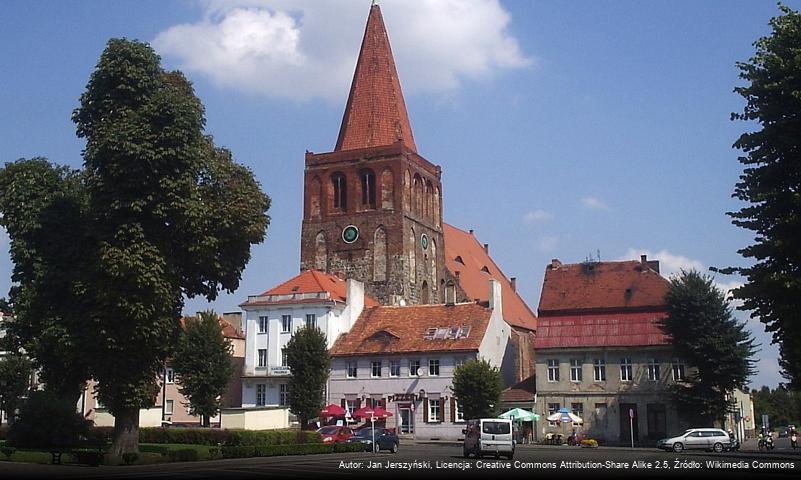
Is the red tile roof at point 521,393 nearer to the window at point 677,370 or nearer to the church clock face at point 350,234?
the window at point 677,370

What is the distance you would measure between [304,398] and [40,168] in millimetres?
24953

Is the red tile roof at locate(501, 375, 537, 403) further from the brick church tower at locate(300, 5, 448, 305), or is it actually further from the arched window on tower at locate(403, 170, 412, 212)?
the arched window on tower at locate(403, 170, 412, 212)

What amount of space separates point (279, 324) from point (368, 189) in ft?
71.7

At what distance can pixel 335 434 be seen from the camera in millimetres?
47406

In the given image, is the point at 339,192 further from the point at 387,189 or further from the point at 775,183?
the point at 775,183

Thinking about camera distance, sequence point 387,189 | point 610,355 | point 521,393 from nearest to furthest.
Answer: point 610,355, point 521,393, point 387,189

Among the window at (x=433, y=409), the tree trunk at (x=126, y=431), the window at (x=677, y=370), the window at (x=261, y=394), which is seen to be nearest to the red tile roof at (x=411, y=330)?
the window at (x=433, y=409)

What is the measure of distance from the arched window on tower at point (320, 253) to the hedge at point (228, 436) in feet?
126

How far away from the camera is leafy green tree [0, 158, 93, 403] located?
37.2 metres

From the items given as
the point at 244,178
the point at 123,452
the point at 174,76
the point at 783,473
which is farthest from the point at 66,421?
the point at 783,473

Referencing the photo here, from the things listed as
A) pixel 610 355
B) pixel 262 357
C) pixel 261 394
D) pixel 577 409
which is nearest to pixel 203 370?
pixel 261 394

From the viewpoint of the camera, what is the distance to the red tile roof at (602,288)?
63.7m

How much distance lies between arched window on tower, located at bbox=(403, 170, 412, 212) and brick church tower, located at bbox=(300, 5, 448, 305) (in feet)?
0.32

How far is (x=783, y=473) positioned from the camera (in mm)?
26688
